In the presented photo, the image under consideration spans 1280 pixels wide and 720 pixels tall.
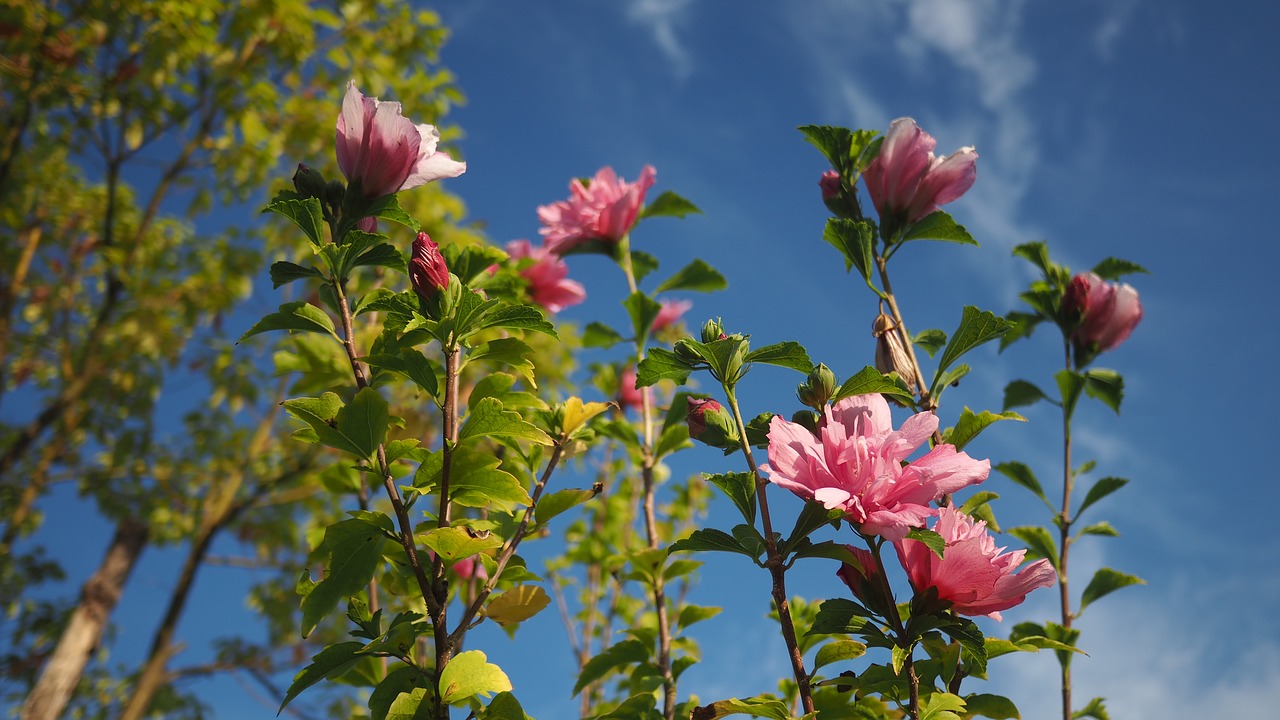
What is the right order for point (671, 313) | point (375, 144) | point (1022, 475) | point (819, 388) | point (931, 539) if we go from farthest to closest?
1. point (671, 313)
2. point (1022, 475)
3. point (375, 144)
4. point (819, 388)
5. point (931, 539)

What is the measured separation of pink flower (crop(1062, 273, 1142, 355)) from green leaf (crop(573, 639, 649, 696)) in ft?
2.86

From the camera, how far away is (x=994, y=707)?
2.83ft

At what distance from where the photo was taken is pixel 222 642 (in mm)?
5527

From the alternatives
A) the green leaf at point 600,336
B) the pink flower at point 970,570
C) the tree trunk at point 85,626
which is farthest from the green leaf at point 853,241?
the tree trunk at point 85,626

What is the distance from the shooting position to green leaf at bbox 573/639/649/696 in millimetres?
1205

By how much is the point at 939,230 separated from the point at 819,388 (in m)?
0.33

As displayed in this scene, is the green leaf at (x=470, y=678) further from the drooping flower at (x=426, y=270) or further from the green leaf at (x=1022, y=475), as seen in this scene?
the green leaf at (x=1022, y=475)

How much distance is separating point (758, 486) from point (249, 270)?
229 inches

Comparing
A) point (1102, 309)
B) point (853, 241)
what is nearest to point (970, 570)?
point (853, 241)

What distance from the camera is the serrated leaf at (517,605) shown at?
94cm

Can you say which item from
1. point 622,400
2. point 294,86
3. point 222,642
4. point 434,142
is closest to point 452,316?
point 434,142

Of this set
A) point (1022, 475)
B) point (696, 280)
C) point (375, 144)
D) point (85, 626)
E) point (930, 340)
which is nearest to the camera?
point (375, 144)

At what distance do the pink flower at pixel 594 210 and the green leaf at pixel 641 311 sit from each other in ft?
0.41

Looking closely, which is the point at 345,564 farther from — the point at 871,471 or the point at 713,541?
the point at 871,471
